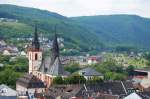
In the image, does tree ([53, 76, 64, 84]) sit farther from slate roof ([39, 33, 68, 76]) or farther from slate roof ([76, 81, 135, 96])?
slate roof ([76, 81, 135, 96])

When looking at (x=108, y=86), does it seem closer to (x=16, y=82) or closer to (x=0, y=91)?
(x=0, y=91)

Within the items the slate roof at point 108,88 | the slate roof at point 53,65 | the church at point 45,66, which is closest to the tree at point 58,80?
the church at point 45,66

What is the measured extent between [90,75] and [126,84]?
2176 centimetres

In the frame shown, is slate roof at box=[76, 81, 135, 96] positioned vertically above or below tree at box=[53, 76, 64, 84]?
above

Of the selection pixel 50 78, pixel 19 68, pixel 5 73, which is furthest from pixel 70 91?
pixel 19 68

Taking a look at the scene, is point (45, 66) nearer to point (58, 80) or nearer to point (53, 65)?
point (53, 65)

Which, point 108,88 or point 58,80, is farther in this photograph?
point 58,80

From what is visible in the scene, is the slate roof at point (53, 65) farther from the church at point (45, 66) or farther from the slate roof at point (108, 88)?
the slate roof at point (108, 88)

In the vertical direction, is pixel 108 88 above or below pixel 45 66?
above

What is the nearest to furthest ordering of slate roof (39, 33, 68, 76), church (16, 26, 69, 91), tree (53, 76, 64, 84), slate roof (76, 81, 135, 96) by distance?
slate roof (76, 81, 135, 96)
tree (53, 76, 64, 84)
church (16, 26, 69, 91)
slate roof (39, 33, 68, 76)

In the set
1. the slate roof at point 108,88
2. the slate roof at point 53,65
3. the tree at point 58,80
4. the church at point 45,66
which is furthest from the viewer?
the slate roof at point 53,65

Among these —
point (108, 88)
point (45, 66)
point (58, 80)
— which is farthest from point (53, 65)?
point (108, 88)

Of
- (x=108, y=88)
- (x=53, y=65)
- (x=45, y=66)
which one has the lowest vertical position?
(x=45, y=66)

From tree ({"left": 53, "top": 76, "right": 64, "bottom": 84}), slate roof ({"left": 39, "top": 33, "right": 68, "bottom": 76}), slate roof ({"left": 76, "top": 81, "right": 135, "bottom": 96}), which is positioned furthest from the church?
slate roof ({"left": 76, "top": 81, "right": 135, "bottom": 96})
